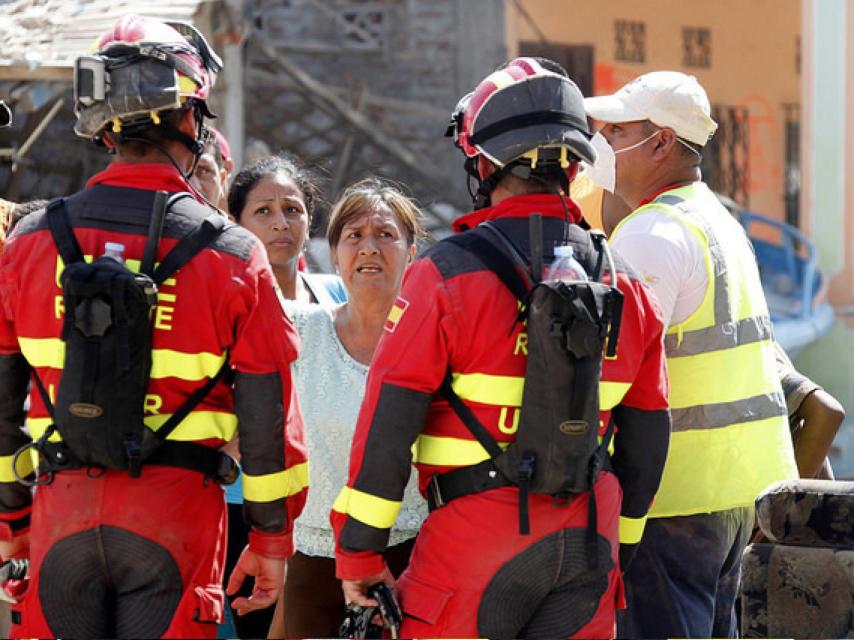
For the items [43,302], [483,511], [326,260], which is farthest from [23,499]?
[326,260]

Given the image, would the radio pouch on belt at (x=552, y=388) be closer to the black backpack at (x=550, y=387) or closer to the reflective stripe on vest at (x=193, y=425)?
the black backpack at (x=550, y=387)

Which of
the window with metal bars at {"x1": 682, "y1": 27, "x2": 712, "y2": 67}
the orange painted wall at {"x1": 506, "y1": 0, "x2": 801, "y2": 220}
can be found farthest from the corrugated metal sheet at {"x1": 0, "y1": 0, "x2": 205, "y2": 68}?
the window with metal bars at {"x1": 682, "y1": 27, "x2": 712, "y2": 67}

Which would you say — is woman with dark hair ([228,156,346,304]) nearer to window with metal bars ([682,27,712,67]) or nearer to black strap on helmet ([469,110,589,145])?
black strap on helmet ([469,110,589,145])

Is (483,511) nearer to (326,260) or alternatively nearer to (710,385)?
(710,385)

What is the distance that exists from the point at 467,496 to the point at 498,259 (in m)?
0.56

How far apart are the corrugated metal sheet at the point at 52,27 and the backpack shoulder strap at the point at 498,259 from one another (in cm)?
428

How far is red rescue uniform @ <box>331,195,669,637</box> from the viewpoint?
11.1 ft

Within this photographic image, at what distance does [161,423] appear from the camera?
135 inches

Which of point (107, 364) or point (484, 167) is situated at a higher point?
point (484, 167)

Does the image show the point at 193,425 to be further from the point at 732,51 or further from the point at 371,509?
the point at 732,51

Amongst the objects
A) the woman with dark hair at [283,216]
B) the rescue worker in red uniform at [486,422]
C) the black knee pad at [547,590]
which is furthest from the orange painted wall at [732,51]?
the black knee pad at [547,590]

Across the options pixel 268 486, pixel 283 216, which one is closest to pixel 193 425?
pixel 268 486

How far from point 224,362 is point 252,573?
0.54 m

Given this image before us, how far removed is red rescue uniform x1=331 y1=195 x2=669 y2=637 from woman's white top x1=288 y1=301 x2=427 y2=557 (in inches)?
37.8
